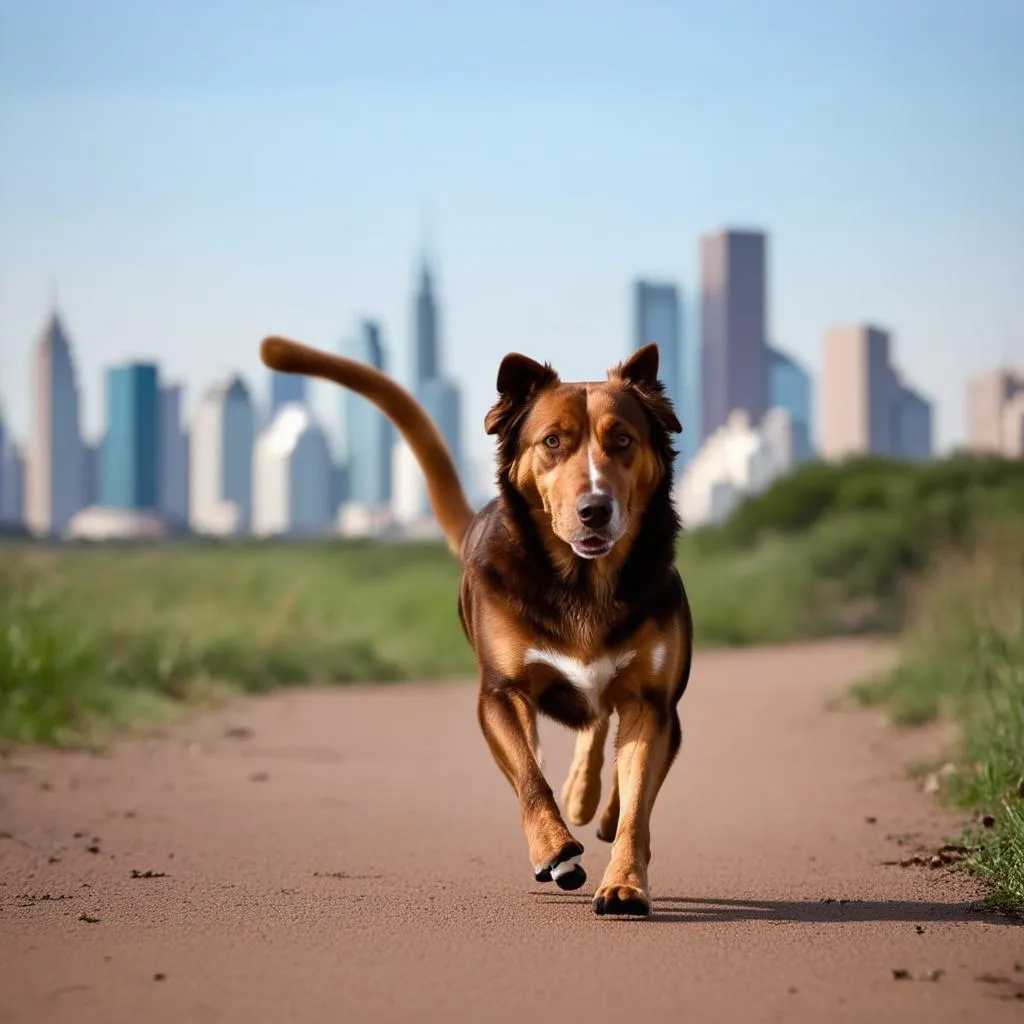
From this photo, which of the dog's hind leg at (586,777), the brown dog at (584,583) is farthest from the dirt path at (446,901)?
the brown dog at (584,583)

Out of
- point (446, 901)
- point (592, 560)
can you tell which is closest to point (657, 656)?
point (592, 560)

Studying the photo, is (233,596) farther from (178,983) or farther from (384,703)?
(178,983)

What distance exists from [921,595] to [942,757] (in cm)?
670

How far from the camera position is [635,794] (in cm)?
575

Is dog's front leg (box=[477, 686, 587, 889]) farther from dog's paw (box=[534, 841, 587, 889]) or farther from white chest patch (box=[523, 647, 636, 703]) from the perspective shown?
white chest patch (box=[523, 647, 636, 703])

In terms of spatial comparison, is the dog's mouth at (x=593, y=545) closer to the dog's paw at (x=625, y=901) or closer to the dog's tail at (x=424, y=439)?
the dog's paw at (x=625, y=901)

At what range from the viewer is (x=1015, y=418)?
4778 centimetres

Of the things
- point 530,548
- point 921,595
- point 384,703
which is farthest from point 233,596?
point 530,548

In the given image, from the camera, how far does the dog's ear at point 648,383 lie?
6047 millimetres

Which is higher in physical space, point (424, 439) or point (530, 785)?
point (424, 439)

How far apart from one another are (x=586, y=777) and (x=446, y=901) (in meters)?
0.89

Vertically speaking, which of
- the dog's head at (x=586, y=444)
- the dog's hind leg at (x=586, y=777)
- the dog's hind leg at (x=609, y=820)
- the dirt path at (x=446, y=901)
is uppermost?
the dog's head at (x=586, y=444)

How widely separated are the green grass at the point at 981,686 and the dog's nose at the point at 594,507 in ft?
5.84

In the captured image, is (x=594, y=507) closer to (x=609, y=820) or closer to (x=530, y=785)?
(x=530, y=785)
